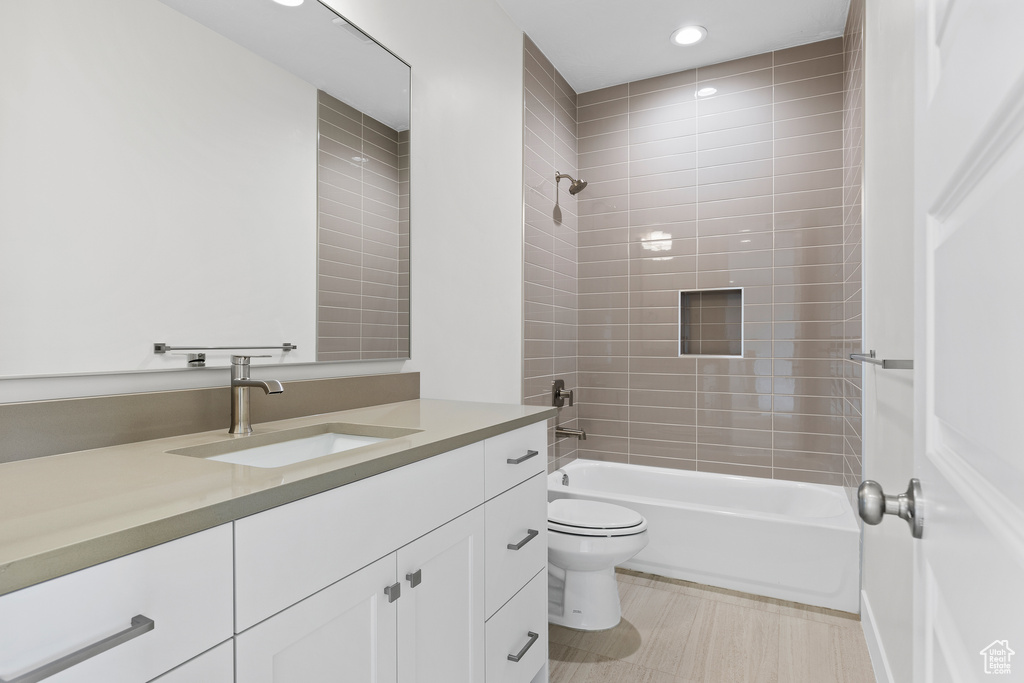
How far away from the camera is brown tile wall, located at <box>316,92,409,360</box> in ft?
5.47

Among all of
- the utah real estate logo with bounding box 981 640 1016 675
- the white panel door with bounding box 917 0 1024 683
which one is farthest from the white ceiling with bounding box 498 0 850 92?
the utah real estate logo with bounding box 981 640 1016 675

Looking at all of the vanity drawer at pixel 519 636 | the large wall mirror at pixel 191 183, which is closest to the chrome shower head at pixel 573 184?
the large wall mirror at pixel 191 183

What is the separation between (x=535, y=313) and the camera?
294 cm

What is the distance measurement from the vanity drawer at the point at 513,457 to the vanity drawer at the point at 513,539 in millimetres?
28

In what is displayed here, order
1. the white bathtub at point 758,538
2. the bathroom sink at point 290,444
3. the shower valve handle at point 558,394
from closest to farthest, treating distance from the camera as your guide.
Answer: the bathroom sink at point 290,444, the white bathtub at point 758,538, the shower valve handle at point 558,394

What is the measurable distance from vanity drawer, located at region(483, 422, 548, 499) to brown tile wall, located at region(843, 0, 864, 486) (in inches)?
61.4

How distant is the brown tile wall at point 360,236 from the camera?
5.47 ft

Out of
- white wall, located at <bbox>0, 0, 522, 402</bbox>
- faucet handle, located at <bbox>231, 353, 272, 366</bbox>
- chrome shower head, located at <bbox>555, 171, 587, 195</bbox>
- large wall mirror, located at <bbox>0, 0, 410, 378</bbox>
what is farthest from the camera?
chrome shower head, located at <bbox>555, 171, 587, 195</bbox>

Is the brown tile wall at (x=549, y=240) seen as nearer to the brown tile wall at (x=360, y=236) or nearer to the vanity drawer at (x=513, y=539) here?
the brown tile wall at (x=360, y=236)

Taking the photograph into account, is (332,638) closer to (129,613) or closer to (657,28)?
(129,613)

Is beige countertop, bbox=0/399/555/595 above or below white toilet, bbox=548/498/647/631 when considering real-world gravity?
above

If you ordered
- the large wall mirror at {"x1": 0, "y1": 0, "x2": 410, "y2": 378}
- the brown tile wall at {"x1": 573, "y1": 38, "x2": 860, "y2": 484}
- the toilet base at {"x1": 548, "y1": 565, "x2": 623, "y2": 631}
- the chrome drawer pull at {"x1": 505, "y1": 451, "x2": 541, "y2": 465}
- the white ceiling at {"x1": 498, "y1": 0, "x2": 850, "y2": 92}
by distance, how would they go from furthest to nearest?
the brown tile wall at {"x1": 573, "y1": 38, "x2": 860, "y2": 484}, the white ceiling at {"x1": 498, "y1": 0, "x2": 850, "y2": 92}, the toilet base at {"x1": 548, "y1": 565, "x2": 623, "y2": 631}, the chrome drawer pull at {"x1": 505, "y1": 451, "x2": 541, "y2": 465}, the large wall mirror at {"x1": 0, "y1": 0, "x2": 410, "y2": 378}

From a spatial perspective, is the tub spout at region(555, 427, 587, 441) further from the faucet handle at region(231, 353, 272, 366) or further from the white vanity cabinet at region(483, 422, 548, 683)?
the faucet handle at region(231, 353, 272, 366)

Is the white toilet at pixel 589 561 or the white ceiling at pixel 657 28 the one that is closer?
the white toilet at pixel 589 561
